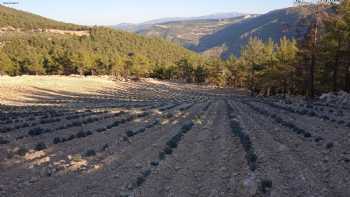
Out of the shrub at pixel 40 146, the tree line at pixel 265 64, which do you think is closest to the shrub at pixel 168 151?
the shrub at pixel 40 146

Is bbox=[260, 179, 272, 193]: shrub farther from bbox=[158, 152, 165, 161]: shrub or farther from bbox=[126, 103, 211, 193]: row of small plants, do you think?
bbox=[158, 152, 165, 161]: shrub

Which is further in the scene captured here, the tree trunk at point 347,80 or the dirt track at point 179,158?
the tree trunk at point 347,80

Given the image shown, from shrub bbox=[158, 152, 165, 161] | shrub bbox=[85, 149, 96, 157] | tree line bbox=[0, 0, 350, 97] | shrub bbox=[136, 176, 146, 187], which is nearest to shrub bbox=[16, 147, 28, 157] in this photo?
shrub bbox=[85, 149, 96, 157]

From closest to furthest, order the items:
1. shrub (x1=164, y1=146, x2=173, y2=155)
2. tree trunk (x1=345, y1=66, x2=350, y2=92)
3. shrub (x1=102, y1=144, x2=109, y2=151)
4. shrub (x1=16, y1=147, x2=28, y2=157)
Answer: shrub (x1=164, y1=146, x2=173, y2=155)
shrub (x1=16, y1=147, x2=28, y2=157)
shrub (x1=102, y1=144, x2=109, y2=151)
tree trunk (x1=345, y1=66, x2=350, y2=92)

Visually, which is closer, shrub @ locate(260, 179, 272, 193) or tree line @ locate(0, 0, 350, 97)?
shrub @ locate(260, 179, 272, 193)

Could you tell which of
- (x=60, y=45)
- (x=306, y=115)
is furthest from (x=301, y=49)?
(x=60, y=45)

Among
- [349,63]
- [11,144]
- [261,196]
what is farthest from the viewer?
[349,63]

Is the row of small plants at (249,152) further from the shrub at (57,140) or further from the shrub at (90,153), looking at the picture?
the shrub at (57,140)

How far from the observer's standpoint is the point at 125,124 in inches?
988

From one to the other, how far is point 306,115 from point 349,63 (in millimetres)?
29664

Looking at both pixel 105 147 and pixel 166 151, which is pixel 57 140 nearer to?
pixel 105 147

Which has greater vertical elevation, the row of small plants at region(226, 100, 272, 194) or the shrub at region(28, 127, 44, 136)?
the row of small plants at region(226, 100, 272, 194)

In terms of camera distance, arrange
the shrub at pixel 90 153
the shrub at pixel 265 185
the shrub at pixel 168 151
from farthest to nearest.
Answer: the shrub at pixel 90 153
the shrub at pixel 168 151
the shrub at pixel 265 185

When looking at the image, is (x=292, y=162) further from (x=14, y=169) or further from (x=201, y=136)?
(x=14, y=169)
